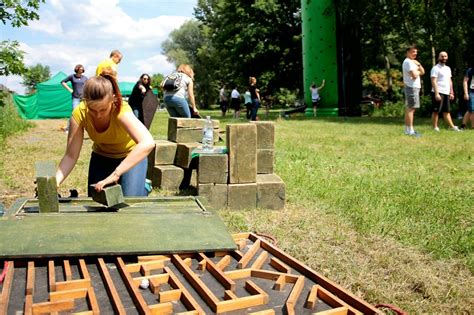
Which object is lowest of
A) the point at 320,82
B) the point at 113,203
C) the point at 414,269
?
the point at 414,269

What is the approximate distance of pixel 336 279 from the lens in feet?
10.4

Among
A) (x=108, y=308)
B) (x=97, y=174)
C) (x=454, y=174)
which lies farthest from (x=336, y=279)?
(x=454, y=174)

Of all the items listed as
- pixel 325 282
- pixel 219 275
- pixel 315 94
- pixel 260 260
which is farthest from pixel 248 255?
pixel 315 94

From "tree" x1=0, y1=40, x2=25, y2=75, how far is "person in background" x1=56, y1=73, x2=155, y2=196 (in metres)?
2.04

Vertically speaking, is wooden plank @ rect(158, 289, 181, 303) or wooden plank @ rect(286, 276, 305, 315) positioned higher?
wooden plank @ rect(158, 289, 181, 303)

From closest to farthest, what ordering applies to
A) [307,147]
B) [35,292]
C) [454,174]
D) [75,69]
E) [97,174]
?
[35,292], [97,174], [454,174], [307,147], [75,69]

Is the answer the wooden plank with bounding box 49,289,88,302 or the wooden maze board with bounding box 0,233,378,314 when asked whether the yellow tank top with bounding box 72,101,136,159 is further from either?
the wooden plank with bounding box 49,289,88,302

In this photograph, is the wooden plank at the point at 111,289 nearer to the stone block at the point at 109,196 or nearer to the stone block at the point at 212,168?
the stone block at the point at 109,196

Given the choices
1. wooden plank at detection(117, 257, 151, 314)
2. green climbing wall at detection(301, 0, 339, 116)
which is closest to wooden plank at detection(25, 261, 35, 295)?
wooden plank at detection(117, 257, 151, 314)

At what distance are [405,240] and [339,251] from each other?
22.3 inches

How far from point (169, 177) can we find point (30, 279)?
3.19m

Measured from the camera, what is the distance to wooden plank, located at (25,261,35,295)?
2.52 meters

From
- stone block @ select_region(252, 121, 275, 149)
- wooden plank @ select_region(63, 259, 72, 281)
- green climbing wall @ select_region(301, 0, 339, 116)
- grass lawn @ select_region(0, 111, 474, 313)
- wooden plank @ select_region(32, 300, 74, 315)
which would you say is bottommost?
grass lawn @ select_region(0, 111, 474, 313)

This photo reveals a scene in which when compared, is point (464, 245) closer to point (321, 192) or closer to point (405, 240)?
point (405, 240)
